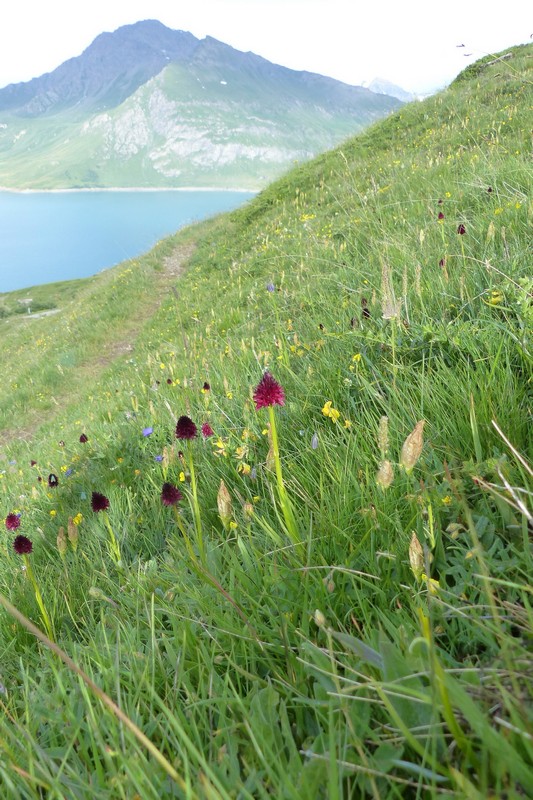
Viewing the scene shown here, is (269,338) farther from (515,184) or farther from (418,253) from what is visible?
(515,184)

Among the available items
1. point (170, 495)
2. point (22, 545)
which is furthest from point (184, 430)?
point (22, 545)

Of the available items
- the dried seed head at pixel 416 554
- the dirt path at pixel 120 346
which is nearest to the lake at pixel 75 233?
the dirt path at pixel 120 346

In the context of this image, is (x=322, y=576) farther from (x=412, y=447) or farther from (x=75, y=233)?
(x=75, y=233)

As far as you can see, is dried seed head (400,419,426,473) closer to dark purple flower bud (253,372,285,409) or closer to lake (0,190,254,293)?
dark purple flower bud (253,372,285,409)

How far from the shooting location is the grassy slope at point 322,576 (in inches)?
31.9

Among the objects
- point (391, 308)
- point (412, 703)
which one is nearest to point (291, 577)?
point (412, 703)

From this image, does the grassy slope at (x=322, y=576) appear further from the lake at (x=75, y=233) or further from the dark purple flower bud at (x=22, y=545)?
the lake at (x=75, y=233)

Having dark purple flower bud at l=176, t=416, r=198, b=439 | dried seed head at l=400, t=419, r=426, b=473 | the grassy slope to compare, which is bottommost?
the grassy slope

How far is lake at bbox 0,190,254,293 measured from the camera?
11861cm

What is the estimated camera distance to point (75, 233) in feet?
480

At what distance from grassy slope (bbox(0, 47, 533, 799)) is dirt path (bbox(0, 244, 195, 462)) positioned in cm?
603

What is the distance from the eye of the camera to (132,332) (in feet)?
45.0

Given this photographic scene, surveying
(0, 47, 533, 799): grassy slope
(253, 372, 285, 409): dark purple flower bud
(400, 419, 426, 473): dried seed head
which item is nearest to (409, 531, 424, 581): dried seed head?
(0, 47, 533, 799): grassy slope

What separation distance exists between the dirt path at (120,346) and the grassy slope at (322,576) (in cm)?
603
